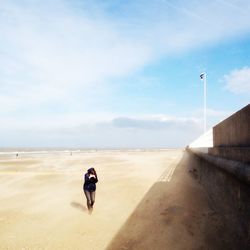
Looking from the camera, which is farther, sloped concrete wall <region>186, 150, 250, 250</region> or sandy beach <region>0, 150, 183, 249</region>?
sandy beach <region>0, 150, 183, 249</region>

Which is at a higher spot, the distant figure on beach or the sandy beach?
the distant figure on beach

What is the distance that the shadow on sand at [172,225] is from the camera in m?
7.45

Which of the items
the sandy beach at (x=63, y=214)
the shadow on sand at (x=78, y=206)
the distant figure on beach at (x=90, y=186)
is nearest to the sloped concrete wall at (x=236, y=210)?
the sandy beach at (x=63, y=214)

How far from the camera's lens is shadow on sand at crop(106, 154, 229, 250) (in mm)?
7453

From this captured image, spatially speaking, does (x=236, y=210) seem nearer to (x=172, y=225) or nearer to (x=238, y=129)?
(x=238, y=129)

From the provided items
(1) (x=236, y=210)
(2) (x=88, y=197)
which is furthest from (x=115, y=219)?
(1) (x=236, y=210)

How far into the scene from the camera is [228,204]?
21.7ft

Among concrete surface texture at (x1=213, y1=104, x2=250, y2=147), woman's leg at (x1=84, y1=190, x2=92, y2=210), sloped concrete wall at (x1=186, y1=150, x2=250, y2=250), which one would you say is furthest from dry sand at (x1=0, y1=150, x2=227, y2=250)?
concrete surface texture at (x1=213, y1=104, x2=250, y2=147)

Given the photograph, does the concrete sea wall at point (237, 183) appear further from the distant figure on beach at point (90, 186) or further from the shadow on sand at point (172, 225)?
the distant figure on beach at point (90, 186)

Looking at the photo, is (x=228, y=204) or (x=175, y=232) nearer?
(x=228, y=204)

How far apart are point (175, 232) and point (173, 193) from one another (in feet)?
14.8

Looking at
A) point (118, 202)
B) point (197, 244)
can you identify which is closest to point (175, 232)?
point (197, 244)

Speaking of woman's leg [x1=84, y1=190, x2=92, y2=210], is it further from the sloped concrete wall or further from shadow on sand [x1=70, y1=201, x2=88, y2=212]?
the sloped concrete wall

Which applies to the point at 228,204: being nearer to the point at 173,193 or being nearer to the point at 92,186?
the point at 92,186
